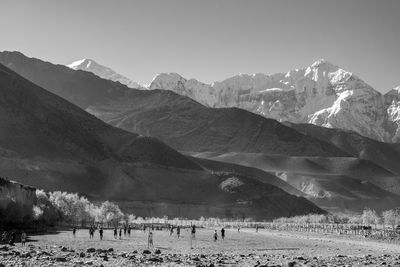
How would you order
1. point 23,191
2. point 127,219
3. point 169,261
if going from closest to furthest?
point 169,261
point 23,191
point 127,219

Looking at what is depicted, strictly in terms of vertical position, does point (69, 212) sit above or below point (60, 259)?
above

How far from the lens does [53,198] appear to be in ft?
488

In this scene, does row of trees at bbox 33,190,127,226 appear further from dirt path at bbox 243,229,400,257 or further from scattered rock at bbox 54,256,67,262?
scattered rock at bbox 54,256,67,262

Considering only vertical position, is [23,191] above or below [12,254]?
above

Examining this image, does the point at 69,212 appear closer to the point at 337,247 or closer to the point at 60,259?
the point at 337,247

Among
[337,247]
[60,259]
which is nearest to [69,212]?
[337,247]

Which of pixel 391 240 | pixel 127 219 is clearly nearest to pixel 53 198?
pixel 127 219

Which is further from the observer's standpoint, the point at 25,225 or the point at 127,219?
the point at 127,219

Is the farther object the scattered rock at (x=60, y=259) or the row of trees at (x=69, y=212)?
the row of trees at (x=69, y=212)

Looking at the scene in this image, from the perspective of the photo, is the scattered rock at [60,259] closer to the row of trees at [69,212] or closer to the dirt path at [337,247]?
the dirt path at [337,247]

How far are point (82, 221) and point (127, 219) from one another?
29249 millimetres

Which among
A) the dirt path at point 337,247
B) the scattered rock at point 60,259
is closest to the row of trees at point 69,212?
the dirt path at point 337,247

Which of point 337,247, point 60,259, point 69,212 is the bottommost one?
point 60,259

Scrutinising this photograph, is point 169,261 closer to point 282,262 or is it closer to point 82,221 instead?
point 282,262
